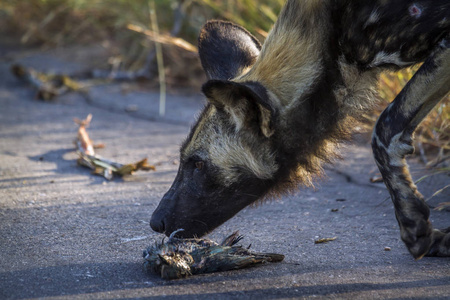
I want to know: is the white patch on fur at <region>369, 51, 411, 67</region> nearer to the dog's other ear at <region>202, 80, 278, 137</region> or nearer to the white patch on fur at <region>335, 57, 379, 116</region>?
the white patch on fur at <region>335, 57, 379, 116</region>

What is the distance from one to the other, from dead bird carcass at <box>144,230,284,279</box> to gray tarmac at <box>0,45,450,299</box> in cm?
3

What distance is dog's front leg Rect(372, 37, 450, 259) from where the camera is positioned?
2225mm

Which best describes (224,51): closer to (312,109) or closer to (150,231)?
(312,109)

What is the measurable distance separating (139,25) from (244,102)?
4.10 m

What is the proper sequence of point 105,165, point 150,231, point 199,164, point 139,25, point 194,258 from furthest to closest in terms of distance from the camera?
point 139,25
point 105,165
point 150,231
point 199,164
point 194,258

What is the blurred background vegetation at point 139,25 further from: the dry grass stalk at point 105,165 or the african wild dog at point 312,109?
the african wild dog at point 312,109

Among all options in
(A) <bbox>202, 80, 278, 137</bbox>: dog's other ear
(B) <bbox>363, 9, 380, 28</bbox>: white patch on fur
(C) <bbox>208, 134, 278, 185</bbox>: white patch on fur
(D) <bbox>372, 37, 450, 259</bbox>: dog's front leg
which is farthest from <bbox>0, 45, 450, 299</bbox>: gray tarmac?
(B) <bbox>363, 9, 380, 28</bbox>: white patch on fur

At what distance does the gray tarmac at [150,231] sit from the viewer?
2143 mm


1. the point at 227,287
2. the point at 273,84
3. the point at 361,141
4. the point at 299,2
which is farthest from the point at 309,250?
the point at 361,141

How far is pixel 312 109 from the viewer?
2.54 m

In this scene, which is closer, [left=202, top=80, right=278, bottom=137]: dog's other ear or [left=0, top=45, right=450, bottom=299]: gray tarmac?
[left=0, top=45, right=450, bottom=299]: gray tarmac

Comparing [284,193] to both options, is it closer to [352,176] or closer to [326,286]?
[326,286]

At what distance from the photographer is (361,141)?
4.47 metres

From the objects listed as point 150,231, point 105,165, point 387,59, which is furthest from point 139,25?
point 387,59
